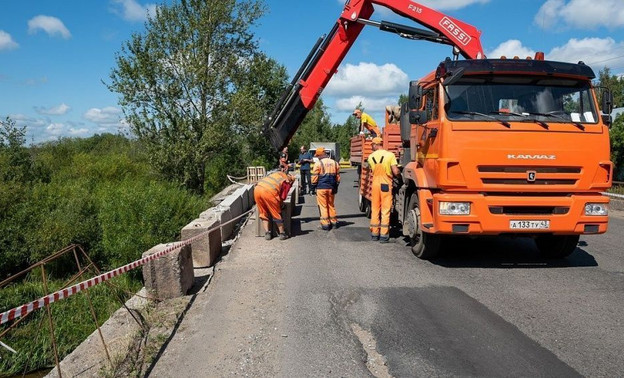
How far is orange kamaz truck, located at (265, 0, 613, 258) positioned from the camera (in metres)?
5.76

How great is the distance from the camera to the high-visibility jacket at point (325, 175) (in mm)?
9188

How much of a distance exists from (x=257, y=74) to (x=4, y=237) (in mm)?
12495

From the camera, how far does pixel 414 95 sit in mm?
6613

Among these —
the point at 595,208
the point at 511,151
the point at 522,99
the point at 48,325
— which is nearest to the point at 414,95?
the point at 522,99

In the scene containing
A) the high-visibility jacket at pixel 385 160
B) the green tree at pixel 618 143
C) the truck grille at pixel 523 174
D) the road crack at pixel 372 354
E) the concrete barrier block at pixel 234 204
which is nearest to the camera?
the road crack at pixel 372 354

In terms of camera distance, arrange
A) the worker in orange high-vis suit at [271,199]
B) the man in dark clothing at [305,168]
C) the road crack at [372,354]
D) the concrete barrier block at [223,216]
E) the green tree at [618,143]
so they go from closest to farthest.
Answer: the road crack at [372,354] < the concrete barrier block at [223,216] < the worker in orange high-vis suit at [271,199] < the green tree at [618,143] < the man in dark clothing at [305,168]

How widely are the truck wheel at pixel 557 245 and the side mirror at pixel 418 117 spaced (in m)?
2.34

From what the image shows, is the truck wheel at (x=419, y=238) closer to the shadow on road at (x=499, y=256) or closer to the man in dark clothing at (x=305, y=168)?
the shadow on road at (x=499, y=256)

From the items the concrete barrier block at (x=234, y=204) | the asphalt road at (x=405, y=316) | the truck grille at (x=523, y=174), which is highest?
the truck grille at (x=523, y=174)

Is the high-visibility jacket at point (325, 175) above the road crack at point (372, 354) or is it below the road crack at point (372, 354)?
above

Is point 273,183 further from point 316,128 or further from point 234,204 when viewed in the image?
point 316,128

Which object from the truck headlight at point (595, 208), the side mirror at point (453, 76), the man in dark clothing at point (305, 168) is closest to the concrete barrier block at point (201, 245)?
the side mirror at point (453, 76)

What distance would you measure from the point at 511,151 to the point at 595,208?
135 centimetres

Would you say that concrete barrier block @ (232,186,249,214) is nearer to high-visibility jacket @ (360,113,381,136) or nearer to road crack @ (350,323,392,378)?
high-visibility jacket @ (360,113,381,136)
